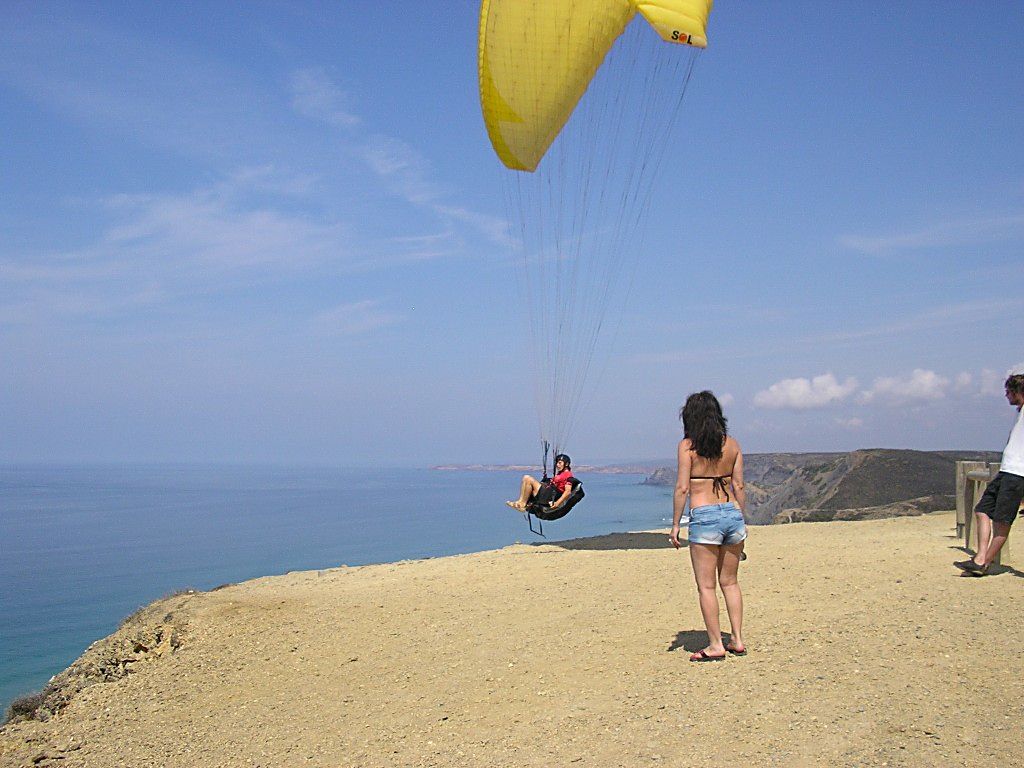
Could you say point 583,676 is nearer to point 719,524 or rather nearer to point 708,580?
point 708,580

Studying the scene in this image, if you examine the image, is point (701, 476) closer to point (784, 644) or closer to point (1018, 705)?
point (784, 644)

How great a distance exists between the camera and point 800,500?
26.7 meters

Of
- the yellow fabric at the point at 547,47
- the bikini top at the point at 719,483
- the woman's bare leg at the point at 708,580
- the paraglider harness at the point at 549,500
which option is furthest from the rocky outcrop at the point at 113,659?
the yellow fabric at the point at 547,47

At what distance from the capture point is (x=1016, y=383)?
7.63 metres

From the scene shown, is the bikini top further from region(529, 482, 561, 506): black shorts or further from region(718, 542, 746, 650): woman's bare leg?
region(529, 482, 561, 506): black shorts

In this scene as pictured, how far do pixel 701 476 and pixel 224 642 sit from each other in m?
6.03

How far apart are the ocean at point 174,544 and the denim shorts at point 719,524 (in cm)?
1478

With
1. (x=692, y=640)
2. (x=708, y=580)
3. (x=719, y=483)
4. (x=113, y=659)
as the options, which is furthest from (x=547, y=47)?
(x=113, y=659)

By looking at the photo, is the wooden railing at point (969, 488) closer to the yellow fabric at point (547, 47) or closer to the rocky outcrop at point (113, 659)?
the yellow fabric at point (547, 47)

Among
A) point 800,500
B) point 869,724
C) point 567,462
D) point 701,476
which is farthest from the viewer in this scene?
point 800,500

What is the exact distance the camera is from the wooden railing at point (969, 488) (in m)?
9.34

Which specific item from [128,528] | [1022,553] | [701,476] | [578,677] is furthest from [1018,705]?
[128,528]

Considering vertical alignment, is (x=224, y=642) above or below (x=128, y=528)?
above

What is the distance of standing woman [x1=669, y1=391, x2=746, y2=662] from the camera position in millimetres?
5848
